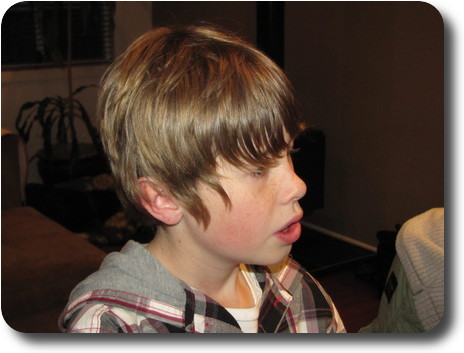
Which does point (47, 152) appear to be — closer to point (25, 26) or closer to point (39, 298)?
point (25, 26)

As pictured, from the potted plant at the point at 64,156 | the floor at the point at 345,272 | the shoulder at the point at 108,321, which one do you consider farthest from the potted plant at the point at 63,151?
the shoulder at the point at 108,321

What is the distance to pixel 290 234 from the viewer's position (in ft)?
2.98

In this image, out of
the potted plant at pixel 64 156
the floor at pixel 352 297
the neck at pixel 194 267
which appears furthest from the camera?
the potted plant at pixel 64 156

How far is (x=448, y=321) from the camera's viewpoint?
75 centimetres

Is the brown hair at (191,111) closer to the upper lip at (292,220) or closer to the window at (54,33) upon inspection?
the upper lip at (292,220)

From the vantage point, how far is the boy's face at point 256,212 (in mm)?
876

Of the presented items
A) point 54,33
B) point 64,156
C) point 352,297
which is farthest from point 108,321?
point 54,33

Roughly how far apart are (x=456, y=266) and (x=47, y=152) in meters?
3.27

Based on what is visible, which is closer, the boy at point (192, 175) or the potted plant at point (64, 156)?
the boy at point (192, 175)

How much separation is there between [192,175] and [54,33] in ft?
11.0

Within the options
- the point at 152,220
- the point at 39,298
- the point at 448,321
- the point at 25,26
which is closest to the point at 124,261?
the point at 152,220

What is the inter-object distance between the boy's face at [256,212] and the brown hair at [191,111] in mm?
16

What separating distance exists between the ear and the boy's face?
2 cm

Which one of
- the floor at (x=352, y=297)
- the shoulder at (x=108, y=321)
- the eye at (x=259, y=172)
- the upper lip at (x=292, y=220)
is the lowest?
the floor at (x=352, y=297)
